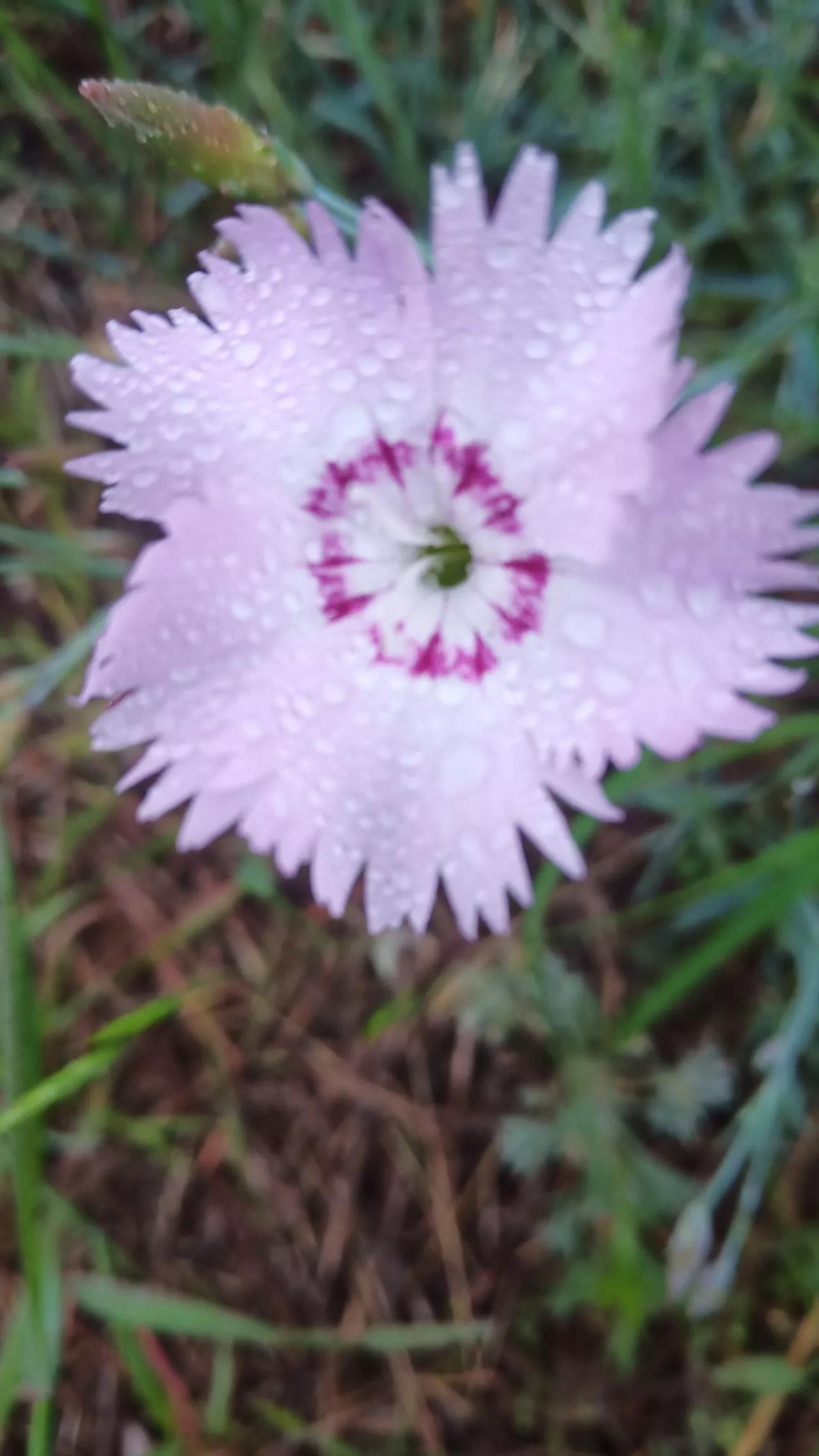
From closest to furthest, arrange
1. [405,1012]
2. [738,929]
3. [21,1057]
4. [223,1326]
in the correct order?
[21,1057] → [738,929] → [223,1326] → [405,1012]

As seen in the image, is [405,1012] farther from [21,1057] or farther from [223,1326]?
[21,1057]

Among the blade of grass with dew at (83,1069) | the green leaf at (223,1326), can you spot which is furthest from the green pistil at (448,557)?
the green leaf at (223,1326)

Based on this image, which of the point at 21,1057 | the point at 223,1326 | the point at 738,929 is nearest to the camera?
the point at 21,1057

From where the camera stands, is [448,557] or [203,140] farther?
[448,557]

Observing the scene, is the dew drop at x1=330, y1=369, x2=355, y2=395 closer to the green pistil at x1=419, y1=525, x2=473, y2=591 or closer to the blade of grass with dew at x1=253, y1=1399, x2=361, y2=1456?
the green pistil at x1=419, y1=525, x2=473, y2=591

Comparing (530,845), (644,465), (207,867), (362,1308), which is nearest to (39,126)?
(207,867)

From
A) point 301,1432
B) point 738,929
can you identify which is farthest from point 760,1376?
point 738,929

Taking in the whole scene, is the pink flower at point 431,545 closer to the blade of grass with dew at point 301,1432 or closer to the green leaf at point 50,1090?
the green leaf at point 50,1090
